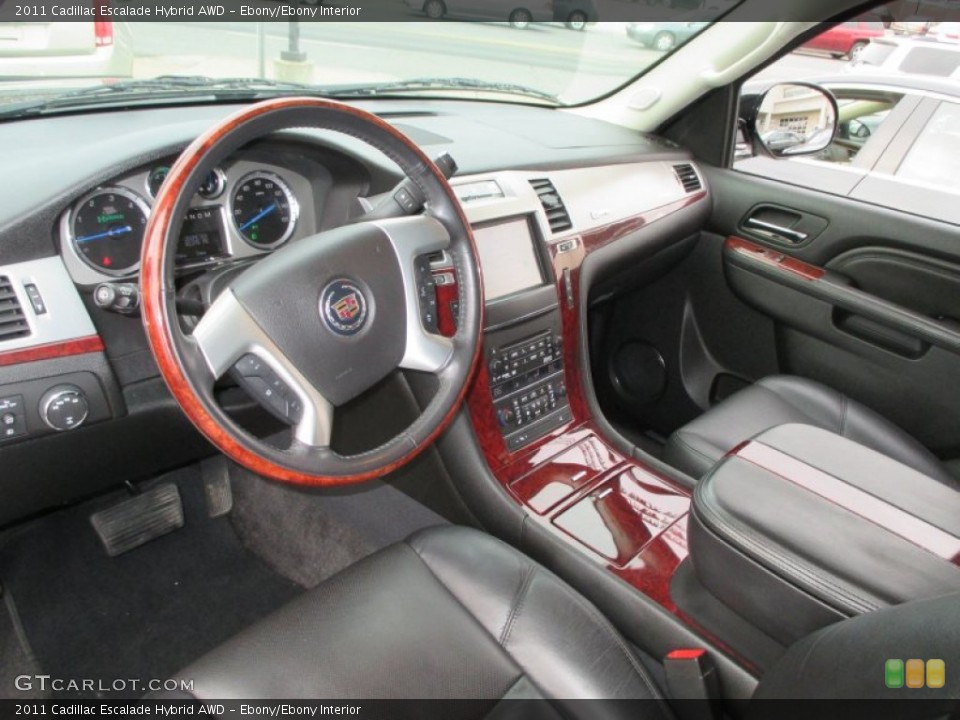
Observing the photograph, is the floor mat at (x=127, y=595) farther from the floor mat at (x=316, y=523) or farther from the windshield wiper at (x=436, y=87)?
the windshield wiper at (x=436, y=87)

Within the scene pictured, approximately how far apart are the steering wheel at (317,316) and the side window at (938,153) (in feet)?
4.83

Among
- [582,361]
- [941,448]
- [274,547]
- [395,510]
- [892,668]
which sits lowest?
[274,547]

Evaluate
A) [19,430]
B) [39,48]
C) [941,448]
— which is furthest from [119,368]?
[941,448]

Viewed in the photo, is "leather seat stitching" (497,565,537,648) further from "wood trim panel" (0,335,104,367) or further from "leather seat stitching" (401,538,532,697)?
"wood trim panel" (0,335,104,367)

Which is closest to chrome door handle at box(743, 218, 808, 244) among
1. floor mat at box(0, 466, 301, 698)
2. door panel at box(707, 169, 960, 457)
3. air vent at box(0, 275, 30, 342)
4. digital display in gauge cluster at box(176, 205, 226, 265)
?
door panel at box(707, 169, 960, 457)

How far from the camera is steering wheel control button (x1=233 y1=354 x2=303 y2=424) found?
994mm

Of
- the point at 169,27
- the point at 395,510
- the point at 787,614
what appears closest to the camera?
the point at 787,614

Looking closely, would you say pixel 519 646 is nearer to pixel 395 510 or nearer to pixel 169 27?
pixel 395 510

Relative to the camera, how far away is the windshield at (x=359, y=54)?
1389 millimetres

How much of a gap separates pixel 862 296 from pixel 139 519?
1.93m

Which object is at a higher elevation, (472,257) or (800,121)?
(800,121)

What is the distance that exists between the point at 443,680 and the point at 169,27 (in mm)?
1373

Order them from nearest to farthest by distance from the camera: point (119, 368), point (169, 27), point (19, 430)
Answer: point (19, 430) → point (119, 368) → point (169, 27)

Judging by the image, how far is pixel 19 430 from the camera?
45.6 inches
